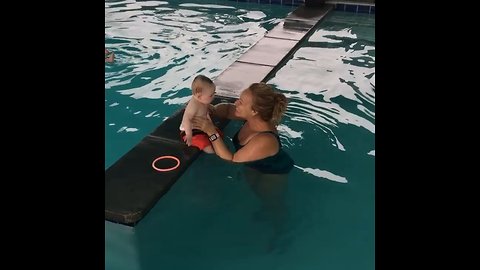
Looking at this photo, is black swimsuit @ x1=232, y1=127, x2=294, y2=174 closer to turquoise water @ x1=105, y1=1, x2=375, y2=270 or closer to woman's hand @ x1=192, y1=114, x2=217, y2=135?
turquoise water @ x1=105, y1=1, x2=375, y2=270

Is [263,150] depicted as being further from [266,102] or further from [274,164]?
Result: [266,102]

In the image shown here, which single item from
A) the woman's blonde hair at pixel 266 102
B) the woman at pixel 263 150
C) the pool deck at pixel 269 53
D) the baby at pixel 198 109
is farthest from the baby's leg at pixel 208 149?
the pool deck at pixel 269 53

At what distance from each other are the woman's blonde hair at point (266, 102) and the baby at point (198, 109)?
0.35 meters

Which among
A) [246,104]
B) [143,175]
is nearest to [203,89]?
[246,104]

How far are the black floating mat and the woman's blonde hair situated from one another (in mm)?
679

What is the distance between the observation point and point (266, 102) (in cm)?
364

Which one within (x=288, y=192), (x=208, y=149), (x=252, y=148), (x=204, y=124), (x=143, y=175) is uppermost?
(x=204, y=124)

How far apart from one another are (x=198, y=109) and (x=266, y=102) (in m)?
0.56

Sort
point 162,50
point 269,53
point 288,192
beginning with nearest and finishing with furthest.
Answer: point 288,192 < point 269,53 < point 162,50
